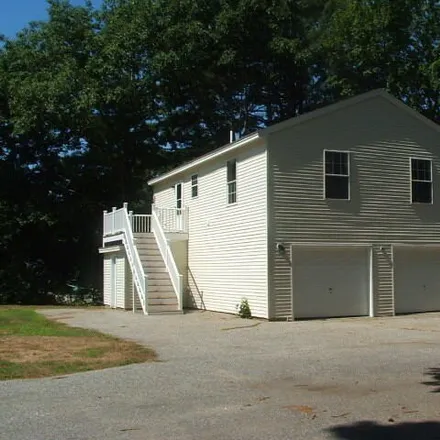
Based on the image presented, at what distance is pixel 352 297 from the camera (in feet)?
63.8

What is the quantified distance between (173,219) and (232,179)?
511cm

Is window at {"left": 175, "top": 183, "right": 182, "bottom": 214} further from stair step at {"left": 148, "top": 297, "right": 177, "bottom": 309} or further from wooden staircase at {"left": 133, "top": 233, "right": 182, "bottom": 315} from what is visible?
stair step at {"left": 148, "top": 297, "right": 177, "bottom": 309}

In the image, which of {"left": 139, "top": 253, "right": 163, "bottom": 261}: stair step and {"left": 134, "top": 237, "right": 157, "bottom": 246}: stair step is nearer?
{"left": 139, "top": 253, "right": 163, "bottom": 261}: stair step

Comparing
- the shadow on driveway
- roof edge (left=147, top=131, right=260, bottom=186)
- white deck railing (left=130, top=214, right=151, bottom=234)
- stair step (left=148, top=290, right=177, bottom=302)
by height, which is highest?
roof edge (left=147, top=131, right=260, bottom=186)

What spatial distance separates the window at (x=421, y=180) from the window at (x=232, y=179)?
227 inches

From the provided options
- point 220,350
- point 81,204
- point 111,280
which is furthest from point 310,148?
point 81,204

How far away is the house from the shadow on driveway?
11.6 meters

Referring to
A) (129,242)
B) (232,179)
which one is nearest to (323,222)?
(232,179)

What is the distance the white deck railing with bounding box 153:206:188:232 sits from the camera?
965 inches

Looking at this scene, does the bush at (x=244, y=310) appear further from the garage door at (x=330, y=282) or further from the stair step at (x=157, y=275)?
the stair step at (x=157, y=275)

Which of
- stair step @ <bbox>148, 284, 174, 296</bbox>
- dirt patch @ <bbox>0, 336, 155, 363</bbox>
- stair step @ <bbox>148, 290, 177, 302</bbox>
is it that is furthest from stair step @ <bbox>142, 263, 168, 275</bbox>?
dirt patch @ <bbox>0, 336, 155, 363</bbox>

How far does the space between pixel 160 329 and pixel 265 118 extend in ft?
74.4

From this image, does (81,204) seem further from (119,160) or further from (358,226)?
(358,226)

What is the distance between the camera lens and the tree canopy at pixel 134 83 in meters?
30.0
